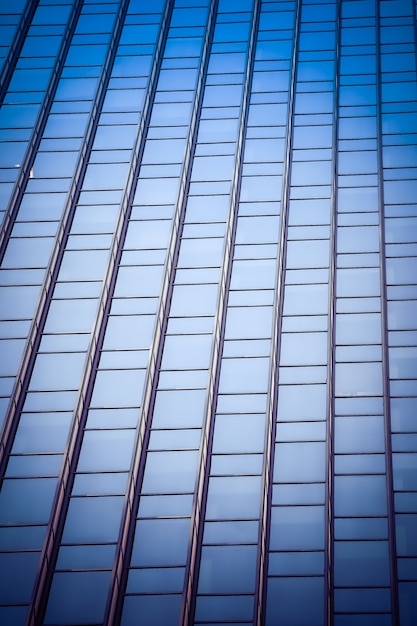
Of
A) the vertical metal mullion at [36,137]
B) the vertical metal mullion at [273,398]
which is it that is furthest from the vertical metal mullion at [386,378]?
the vertical metal mullion at [36,137]

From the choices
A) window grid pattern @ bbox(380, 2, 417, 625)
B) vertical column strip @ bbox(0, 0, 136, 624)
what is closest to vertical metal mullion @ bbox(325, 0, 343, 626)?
window grid pattern @ bbox(380, 2, 417, 625)

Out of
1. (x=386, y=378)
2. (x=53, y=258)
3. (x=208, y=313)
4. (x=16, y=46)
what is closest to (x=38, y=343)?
(x=53, y=258)

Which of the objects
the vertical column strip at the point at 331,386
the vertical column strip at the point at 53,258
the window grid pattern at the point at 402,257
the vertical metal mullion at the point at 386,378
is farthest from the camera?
the vertical column strip at the point at 53,258

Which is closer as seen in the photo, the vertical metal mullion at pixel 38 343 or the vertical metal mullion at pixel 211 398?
the vertical metal mullion at pixel 211 398

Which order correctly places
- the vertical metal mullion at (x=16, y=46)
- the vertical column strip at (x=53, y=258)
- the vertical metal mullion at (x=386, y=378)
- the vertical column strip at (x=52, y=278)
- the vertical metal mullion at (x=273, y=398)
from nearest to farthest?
the vertical metal mullion at (x=386, y=378) < the vertical metal mullion at (x=273, y=398) < the vertical column strip at (x=52, y=278) < the vertical column strip at (x=53, y=258) < the vertical metal mullion at (x=16, y=46)

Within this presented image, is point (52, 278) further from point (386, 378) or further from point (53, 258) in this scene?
point (386, 378)

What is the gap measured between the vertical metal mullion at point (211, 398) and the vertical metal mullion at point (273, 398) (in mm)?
1795

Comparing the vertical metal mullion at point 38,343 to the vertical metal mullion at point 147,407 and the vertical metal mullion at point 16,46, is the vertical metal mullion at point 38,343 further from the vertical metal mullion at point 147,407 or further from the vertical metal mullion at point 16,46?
the vertical metal mullion at point 16,46

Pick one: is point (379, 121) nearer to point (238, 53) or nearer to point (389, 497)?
point (238, 53)

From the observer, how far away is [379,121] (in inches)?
1432

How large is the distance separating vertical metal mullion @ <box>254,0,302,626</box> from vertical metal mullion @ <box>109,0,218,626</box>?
3834mm

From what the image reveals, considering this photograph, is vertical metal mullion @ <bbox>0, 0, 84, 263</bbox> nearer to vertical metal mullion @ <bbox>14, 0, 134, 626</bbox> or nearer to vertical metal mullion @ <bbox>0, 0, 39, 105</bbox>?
vertical metal mullion @ <bbox>14, 0, 134, 626</bbox>

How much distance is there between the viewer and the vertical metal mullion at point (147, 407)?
2442 centimetres

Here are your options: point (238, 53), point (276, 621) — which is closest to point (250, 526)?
point (276, 621)
